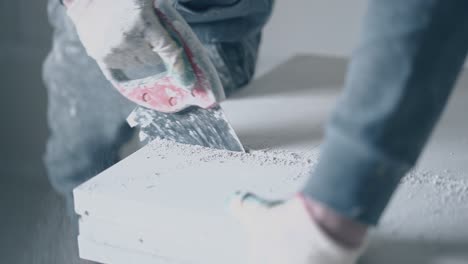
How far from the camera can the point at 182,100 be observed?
2.71 ft

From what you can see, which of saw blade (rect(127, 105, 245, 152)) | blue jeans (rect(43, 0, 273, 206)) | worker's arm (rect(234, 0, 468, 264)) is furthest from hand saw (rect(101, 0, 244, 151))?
worker's arm (rect(234, 0, 468, 264))

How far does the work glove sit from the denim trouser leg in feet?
0.11

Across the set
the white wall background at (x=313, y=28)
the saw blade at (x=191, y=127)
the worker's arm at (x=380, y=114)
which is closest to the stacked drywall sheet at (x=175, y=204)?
the saw blade at (x=191, y=127)

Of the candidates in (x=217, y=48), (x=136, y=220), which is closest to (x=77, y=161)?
(x=217, y=48)

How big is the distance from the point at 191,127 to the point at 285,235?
0.35 metres

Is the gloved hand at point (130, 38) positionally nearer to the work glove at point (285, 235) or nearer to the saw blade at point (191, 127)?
the saw blade at point (191, 127)

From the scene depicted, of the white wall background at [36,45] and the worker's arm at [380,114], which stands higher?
the worker's arm at [380,114]

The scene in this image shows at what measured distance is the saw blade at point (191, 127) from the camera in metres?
0.83

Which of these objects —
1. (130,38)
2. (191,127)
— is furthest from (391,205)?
(130,38)

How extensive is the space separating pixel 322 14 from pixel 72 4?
3.07 feet

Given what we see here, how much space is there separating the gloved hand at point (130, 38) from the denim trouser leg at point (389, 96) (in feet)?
1.15

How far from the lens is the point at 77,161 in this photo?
1.23m

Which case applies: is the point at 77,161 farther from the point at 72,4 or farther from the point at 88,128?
the point at 72,4

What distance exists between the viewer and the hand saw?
2.66 ft
